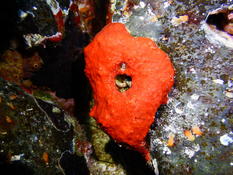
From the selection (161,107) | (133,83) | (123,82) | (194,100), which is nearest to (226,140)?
(194,100)

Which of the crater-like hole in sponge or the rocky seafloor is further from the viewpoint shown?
the crater-like hole in sponge

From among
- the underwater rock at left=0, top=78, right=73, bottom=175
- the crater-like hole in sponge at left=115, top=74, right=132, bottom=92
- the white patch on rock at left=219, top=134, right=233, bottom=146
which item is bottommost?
the underwater rock at left=0, top=78, right=73, bottom=175

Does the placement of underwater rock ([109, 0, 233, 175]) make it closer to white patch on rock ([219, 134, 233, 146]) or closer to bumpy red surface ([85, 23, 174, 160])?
white patch on rock ([219, 134, 233, 146])

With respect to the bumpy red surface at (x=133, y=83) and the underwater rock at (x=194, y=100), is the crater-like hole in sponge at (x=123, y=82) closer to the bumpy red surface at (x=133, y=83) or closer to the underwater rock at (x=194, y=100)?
the bumpy red surface at (x=133, y=83)

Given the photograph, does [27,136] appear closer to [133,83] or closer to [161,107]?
[133,83]

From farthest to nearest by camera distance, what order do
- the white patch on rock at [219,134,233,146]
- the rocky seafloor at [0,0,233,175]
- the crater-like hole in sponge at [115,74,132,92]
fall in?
the crater-like hole in sponge at [115,74,132,92] < the rocky seafloor at [0,0,233,175] < the white patch on rock at [219,134,233,146]

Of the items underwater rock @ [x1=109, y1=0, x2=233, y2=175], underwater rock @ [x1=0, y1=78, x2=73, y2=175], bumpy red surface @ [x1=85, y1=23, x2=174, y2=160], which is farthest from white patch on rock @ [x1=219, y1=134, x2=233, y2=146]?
underwater rock @ [x1=0, y1=78, x2=73, y2=175]

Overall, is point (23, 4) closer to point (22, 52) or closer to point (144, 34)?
point (22, 52)

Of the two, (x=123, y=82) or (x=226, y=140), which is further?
(x=123, y=82)

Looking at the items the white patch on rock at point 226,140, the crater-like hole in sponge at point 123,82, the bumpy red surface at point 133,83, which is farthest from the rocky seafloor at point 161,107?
the crater-like hole in sponge at point 123,82
